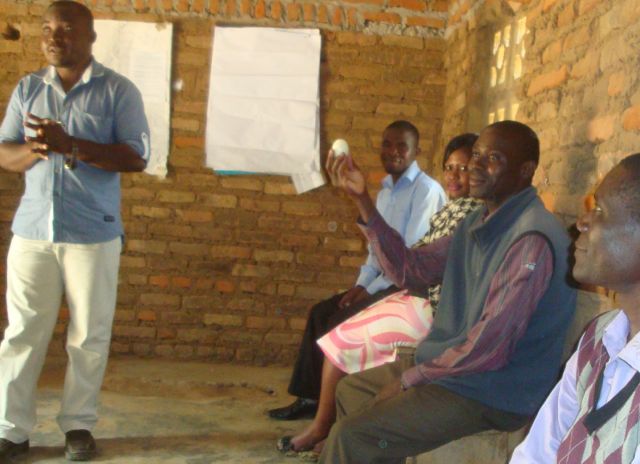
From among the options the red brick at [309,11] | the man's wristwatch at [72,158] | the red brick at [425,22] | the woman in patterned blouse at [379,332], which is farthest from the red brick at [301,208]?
the man's wristwatch at [72,158]

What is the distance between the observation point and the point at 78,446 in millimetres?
2939

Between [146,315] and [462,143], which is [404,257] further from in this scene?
[146,315]

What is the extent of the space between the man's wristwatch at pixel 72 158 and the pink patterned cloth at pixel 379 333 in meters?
1.18

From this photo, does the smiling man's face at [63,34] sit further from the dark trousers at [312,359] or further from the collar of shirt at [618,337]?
the collar of shirt at [618,337]

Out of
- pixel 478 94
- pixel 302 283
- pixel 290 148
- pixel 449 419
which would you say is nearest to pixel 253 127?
pixel 290 148

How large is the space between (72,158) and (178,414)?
1.49 metres

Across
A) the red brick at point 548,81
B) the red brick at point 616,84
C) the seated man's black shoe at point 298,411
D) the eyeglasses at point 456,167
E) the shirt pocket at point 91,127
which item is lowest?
the seated man's black shoe at point 298,411

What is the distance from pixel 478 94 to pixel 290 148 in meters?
1.19

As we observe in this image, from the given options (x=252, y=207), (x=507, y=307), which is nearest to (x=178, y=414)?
(x=252, y=207)

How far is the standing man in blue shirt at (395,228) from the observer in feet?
11.1

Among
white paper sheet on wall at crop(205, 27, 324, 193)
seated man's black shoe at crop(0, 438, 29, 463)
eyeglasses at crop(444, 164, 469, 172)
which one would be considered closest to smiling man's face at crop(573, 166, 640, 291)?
eyeglasses at crop(444, 164, 469, 172)

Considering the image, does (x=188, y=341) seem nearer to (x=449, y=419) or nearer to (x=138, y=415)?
(x=138, y=415)

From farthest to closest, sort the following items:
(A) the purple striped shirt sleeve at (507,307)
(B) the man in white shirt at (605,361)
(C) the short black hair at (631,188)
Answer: (A) the purple striped shirt sleeve at (507,307), (C) the short black hair at (631,188), (B) the man in white shirt at (605,361)

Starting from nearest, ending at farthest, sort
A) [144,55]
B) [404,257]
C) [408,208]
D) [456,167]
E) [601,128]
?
[601,128], [404,257], [456,167], [408,208], [144,55]
